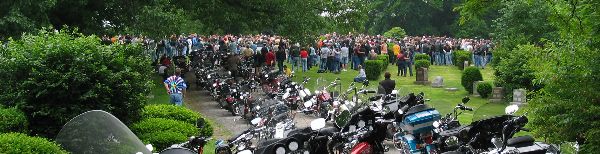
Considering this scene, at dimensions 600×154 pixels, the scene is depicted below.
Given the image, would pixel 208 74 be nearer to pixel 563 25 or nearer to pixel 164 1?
pixel 164 1

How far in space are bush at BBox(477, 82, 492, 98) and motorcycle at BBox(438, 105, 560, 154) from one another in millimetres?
14390

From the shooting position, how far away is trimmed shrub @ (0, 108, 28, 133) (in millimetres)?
9977

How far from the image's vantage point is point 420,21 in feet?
229

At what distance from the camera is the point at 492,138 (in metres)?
9.34

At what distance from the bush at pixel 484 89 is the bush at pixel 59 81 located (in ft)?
48.1

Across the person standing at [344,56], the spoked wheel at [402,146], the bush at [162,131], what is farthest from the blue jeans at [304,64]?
the spoked wheel at [402,146]

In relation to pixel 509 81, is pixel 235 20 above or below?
above

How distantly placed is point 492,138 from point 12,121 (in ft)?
20.0

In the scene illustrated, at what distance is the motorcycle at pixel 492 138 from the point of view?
8625 millimetres

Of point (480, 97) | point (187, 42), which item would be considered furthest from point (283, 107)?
point (187, 42)

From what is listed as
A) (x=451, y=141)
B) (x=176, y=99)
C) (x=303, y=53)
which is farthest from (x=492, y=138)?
(x=303, y=53)

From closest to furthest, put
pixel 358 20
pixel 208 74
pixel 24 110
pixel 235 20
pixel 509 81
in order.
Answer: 1. pixel 24 110
2. pixel 509 81
3. pixel 208 74
4. pixel 235 20
5. pixel 358 20

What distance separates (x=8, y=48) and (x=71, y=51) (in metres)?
1.12

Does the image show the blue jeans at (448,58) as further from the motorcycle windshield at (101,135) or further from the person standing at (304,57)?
the motorcycle windshield at (101,135)
